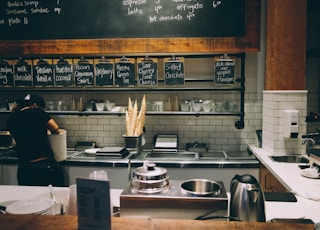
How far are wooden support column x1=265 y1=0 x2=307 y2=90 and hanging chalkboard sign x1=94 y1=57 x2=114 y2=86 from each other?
76.0 inches

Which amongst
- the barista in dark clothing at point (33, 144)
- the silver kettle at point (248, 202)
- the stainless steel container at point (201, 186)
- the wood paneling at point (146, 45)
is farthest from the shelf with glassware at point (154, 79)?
the silver kettle at point (248, 202)

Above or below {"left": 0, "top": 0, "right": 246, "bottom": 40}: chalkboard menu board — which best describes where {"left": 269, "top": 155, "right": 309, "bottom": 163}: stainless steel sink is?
below

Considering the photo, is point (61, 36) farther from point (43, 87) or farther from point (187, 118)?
point (187, 118)

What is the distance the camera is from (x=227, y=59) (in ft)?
13.1

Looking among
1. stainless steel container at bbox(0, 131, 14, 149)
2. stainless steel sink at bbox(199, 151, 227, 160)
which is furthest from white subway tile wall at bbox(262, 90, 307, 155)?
stainless steel container at bbox(0, 131, 14, 149)

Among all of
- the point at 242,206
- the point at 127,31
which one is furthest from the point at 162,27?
the point at 242,206

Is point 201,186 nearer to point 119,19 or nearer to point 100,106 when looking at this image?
point 100,106

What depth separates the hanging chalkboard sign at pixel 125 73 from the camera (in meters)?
4.14

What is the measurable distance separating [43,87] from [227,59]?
2468 millimetres

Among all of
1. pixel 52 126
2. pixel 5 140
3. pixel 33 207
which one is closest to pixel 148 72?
pixel 52 126

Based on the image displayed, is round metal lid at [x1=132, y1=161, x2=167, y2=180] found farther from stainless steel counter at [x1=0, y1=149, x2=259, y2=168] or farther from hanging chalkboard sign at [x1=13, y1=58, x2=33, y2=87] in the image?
hanging chalkboard sign at [x1=13, y1=58, x2=33, y2=87]

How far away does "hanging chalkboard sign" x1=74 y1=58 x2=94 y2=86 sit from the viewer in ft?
13.8

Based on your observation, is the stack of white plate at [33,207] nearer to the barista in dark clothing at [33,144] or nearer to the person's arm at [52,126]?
the barista in dark clothing at [33,144]

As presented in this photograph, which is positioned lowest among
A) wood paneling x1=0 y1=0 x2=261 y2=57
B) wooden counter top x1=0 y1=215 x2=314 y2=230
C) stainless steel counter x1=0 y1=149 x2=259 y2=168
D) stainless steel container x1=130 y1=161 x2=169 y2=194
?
stainless steel counter x1=0 y1=149 x2=259 y2=168
